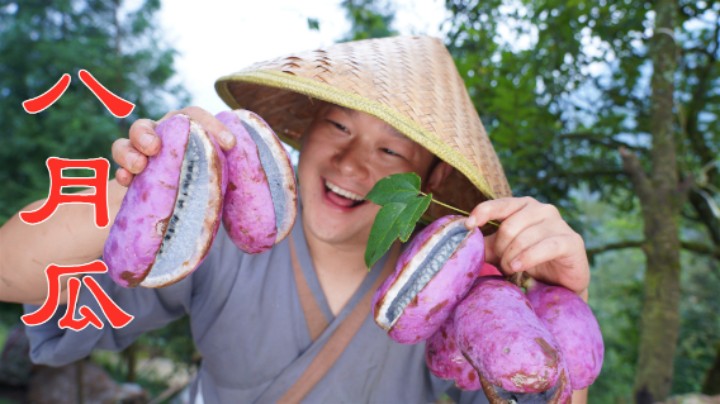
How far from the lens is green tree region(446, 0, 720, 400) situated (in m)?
1.70

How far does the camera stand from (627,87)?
2404 millimetres

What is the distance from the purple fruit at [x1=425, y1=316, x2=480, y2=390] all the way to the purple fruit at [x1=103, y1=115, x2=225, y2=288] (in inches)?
15.7

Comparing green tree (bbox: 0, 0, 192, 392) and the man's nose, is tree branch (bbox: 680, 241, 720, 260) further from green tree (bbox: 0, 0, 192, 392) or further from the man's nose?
green tree (bbox: 0, 0, 192, 392)

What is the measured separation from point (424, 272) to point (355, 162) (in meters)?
0.43

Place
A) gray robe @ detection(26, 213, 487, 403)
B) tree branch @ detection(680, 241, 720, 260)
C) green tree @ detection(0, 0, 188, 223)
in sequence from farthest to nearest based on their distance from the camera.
A: green tree @ detection(0, 0, 188, 223) < tree branch @ detection(680, 241, 720, 260) < gray robe @ detection(26, 213, 487, 403)

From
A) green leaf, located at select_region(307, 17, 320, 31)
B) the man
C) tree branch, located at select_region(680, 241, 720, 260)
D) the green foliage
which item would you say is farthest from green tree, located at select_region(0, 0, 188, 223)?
tree branch, located at select_region(680, 241, 720, 260)

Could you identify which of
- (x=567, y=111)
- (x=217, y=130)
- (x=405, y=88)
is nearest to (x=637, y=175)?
(x=567, y=111)

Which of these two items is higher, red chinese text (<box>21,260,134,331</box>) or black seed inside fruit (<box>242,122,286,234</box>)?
black seed inside fruit (<box>242,122,286,234</box>)

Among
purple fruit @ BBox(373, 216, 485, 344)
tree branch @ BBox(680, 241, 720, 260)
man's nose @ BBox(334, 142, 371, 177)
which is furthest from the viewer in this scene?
tree branch @ BBox(680, 241, 720, 260)

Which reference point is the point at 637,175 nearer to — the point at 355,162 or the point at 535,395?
the point at 355,162

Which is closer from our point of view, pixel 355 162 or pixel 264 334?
pixel 355 162

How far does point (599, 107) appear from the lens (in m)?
2.41

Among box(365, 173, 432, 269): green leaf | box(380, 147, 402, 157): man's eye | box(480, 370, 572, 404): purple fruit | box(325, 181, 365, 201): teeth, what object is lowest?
box(480, 370, 572, 404): purple fruit

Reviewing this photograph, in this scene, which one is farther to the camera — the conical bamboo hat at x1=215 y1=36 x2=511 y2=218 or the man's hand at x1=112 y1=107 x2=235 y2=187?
the conical bamboo hat at x1=215 y1=36 x2=511 y2=218
